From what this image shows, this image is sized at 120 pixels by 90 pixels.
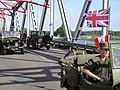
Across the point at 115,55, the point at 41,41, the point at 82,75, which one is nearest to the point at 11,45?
the point at 41,41

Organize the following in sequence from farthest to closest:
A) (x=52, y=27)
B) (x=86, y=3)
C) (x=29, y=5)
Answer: (x=29, y=5)
(x=52, y=27)
(x=86, y=3)

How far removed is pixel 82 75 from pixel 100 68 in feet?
1.84

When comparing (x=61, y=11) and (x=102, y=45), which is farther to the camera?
(x=61, y=11)

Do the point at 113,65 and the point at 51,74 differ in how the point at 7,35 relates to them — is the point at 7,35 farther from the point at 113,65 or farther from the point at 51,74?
the point at 113,65

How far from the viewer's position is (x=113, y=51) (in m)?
6.62

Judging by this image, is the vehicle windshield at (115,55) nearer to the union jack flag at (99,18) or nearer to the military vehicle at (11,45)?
the union jack flag at (99,18)

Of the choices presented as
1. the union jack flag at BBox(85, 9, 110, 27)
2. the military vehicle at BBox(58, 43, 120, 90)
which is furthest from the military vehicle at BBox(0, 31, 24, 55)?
the military vehicle at BBox(58, 43, 120, 90)

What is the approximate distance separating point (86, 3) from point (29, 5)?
2706cm

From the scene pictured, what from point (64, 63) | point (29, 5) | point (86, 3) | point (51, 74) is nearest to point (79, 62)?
point (64, 63)

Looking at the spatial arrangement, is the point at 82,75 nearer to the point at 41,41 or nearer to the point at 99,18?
the point at 99,18

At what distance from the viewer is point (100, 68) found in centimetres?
676

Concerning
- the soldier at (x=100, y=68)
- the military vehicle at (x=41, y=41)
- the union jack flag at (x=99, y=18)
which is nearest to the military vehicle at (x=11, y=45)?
the military vehicle at (x=41, y=41)

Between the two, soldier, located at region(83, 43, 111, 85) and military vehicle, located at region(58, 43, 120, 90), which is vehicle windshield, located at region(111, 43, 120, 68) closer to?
military vehicle, located at region(58, 43, 120, 90)

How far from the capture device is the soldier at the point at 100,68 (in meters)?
6.66
